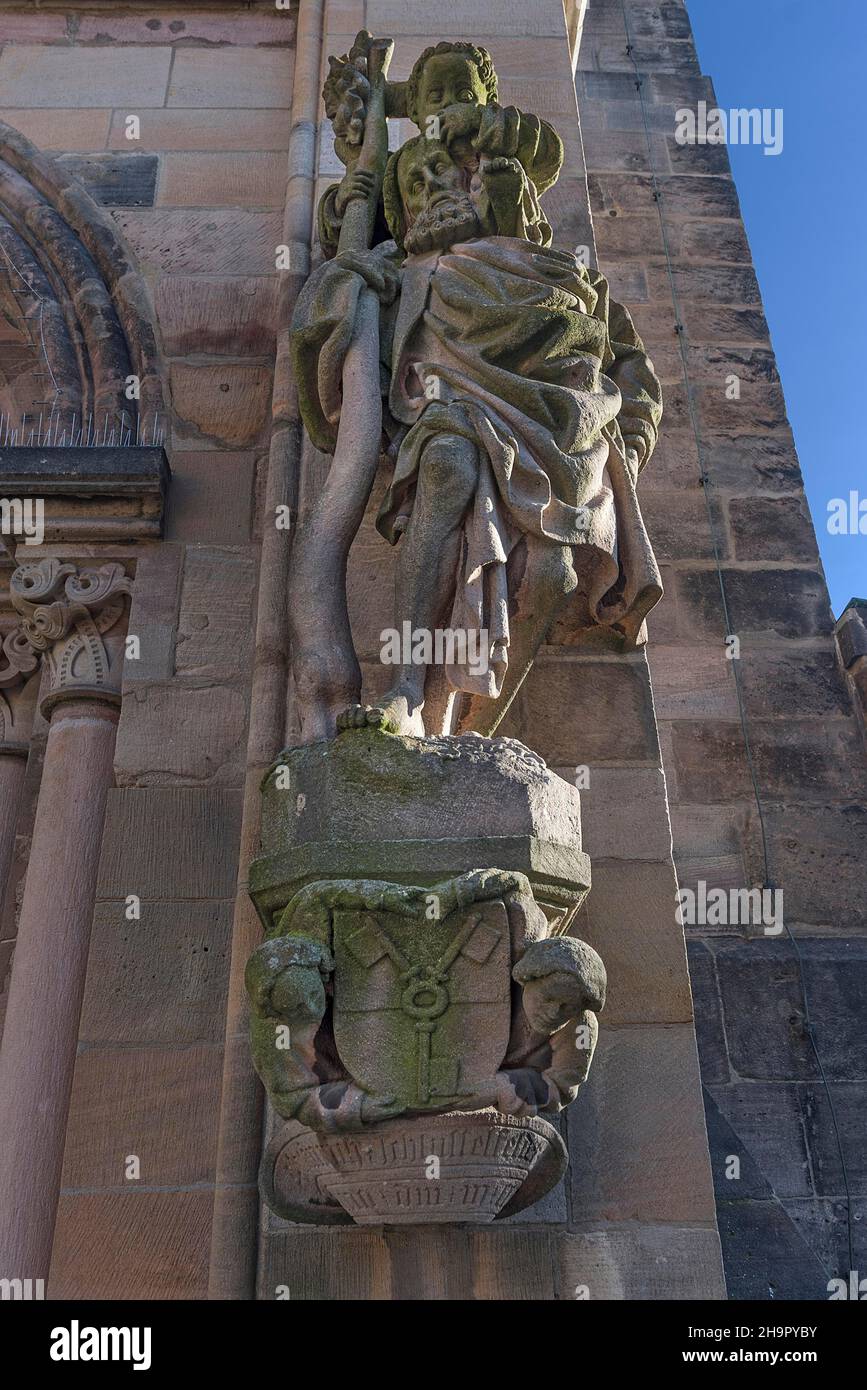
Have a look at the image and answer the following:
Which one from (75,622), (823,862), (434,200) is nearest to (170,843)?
(75,622)

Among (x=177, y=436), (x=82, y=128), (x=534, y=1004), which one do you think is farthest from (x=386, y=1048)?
(x=82, y=128)

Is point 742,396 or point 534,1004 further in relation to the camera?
point 742,396

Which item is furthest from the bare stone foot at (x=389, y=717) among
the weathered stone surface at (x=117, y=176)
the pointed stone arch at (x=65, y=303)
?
the weathered stone surface at (x=117, y=176)

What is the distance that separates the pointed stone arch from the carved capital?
26.0 inches

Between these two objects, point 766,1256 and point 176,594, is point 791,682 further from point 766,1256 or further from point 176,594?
point 176,594

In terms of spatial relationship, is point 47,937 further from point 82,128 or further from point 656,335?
point 656,335

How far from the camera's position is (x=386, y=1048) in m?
2.29

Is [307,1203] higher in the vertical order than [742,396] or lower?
lower

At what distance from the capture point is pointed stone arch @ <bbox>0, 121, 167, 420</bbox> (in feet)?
15.3

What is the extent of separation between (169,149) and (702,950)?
3.68 meters

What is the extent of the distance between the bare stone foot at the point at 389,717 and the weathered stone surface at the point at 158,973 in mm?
983

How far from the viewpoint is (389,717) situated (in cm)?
264

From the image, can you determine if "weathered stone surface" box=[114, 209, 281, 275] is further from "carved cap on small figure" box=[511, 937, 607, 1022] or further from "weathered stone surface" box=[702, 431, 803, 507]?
"carved cap on small figure" box=[511, 937, 607, 1022]

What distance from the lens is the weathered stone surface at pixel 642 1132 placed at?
2.79 metres
